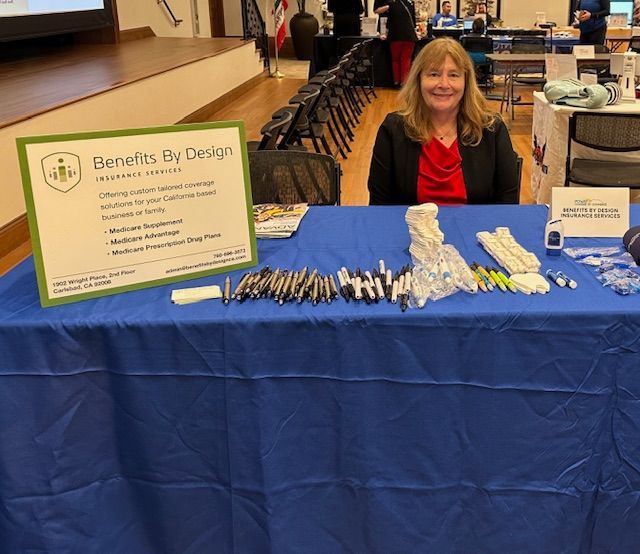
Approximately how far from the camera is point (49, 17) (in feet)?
22.1

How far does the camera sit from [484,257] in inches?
62.1

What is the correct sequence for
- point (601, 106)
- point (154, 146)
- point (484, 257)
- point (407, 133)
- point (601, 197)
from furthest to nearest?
point (601, 106) < point (407, 133) < point (601, 197) < point (484, 257) < point (154, 146)

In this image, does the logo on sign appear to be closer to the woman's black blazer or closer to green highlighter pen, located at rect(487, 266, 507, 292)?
green highlighter pen, located at rect(487, 266, 507, 292)

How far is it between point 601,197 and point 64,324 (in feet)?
4.37

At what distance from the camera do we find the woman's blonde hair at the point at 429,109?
2152mm

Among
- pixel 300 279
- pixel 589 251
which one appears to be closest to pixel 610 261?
pixel 589 251

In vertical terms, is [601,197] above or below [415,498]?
above

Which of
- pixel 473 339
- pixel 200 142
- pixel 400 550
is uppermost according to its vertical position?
pixel 200 142

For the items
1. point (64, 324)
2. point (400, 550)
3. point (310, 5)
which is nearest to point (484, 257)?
point (400, 550)

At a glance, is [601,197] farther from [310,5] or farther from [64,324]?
[310,5]

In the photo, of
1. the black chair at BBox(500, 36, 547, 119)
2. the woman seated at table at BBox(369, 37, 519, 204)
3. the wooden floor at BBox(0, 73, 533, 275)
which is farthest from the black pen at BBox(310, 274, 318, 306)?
the black chair at BBox(500, 36, 547, 119)

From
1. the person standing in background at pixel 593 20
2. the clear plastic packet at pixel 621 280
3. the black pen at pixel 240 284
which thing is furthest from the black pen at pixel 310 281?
the person standing in background at pixel 593 20

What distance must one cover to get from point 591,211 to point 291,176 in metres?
1.07

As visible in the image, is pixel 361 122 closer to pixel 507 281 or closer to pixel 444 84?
pixel 444 84
